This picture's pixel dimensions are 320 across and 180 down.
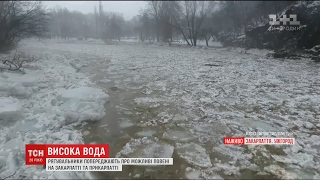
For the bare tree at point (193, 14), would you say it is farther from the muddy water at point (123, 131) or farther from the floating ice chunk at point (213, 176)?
the floating ice chunk at point (213, 176)

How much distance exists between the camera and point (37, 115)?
4777 mm

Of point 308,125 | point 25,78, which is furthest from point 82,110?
point 308,125

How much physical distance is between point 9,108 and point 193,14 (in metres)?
28.1

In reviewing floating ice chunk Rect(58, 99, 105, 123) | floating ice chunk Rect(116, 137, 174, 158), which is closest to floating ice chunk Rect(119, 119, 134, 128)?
floating ice chunk Rect(58, 99, 105, 123)

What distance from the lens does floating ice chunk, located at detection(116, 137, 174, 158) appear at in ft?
11.3

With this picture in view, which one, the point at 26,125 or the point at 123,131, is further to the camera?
the point at 26,125

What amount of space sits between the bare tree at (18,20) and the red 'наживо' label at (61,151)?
1465cm

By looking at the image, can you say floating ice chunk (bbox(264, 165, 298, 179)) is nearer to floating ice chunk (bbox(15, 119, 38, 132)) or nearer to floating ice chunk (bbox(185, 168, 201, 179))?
floating ice chunk (bbox(185, 168, 201, 179))

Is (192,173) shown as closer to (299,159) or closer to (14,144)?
(299,159)

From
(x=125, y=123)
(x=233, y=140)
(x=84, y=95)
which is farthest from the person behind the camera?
(x=84, y=95)

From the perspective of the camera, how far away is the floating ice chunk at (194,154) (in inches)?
127

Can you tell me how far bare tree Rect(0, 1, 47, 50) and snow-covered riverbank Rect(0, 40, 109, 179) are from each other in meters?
9.83

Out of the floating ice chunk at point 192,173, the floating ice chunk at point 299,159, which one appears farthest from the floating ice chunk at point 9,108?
the floating ice chunk at point 299,159

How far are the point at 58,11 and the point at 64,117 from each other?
7731cm
